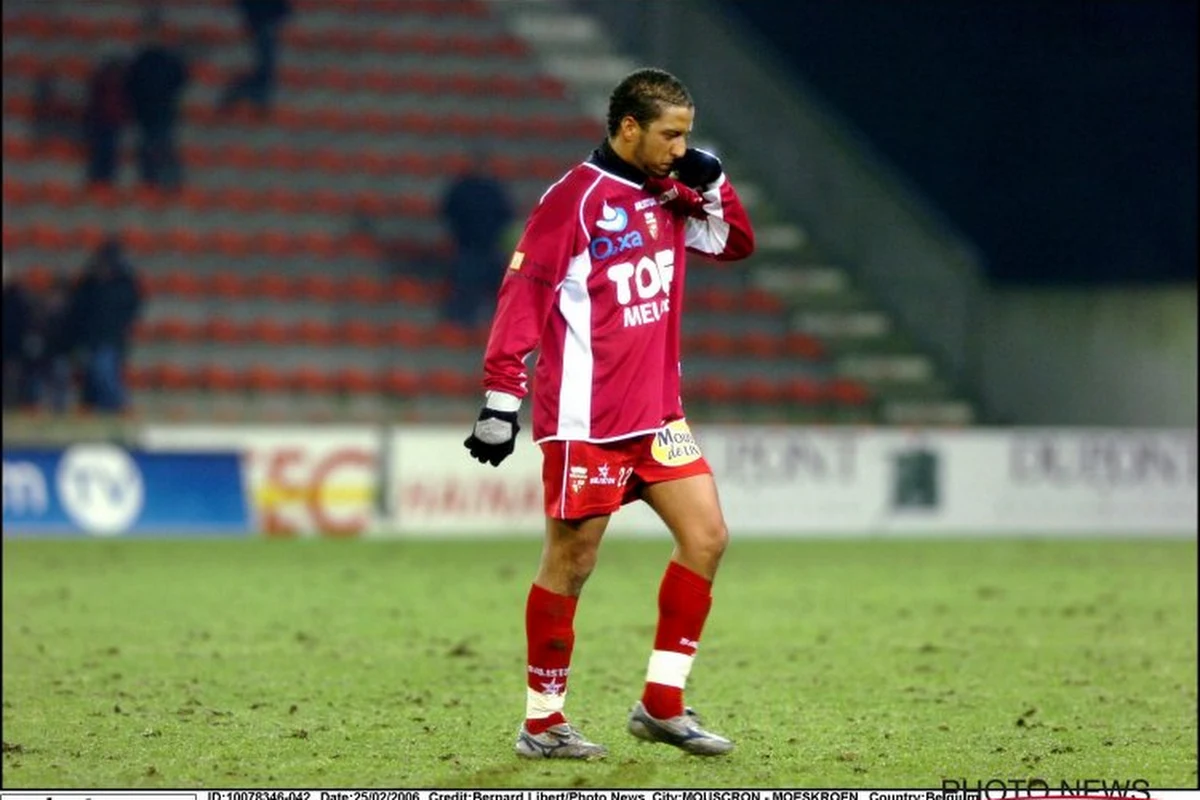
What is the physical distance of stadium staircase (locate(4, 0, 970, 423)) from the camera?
68.3 feet

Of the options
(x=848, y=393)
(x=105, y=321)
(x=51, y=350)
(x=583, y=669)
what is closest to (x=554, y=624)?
(x=583, y=669)

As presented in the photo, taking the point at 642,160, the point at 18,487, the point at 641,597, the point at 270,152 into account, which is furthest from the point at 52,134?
the point at 642,160

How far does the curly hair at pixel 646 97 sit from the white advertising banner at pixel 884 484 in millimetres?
11377

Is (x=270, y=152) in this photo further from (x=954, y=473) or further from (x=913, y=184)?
(x=954, y=473)

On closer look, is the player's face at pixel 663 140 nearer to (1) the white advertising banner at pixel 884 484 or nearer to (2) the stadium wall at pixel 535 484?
(2) the stadium wall at pixel 535 484

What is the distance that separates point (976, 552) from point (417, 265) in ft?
26.9

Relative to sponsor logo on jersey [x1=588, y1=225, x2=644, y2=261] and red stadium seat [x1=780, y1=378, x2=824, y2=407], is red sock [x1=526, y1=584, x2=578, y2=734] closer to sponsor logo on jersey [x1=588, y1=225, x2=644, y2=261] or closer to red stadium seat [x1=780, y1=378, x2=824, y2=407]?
sponsor logo on jersey [x1=588, y1=225, x2=644, y2=261]

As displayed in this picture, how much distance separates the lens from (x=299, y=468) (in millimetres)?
17328

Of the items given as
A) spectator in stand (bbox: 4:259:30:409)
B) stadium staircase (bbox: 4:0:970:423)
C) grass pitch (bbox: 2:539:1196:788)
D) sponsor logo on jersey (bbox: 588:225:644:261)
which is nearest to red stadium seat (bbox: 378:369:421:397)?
stadium staircase (bbox: 4:0:970:423)

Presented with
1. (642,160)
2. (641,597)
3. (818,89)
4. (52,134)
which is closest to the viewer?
(642,160)

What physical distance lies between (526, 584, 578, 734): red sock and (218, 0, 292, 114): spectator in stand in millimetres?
17494

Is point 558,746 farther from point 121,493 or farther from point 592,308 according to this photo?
point 121,493

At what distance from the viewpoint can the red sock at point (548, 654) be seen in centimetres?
629

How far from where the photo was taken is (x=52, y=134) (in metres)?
21.7
